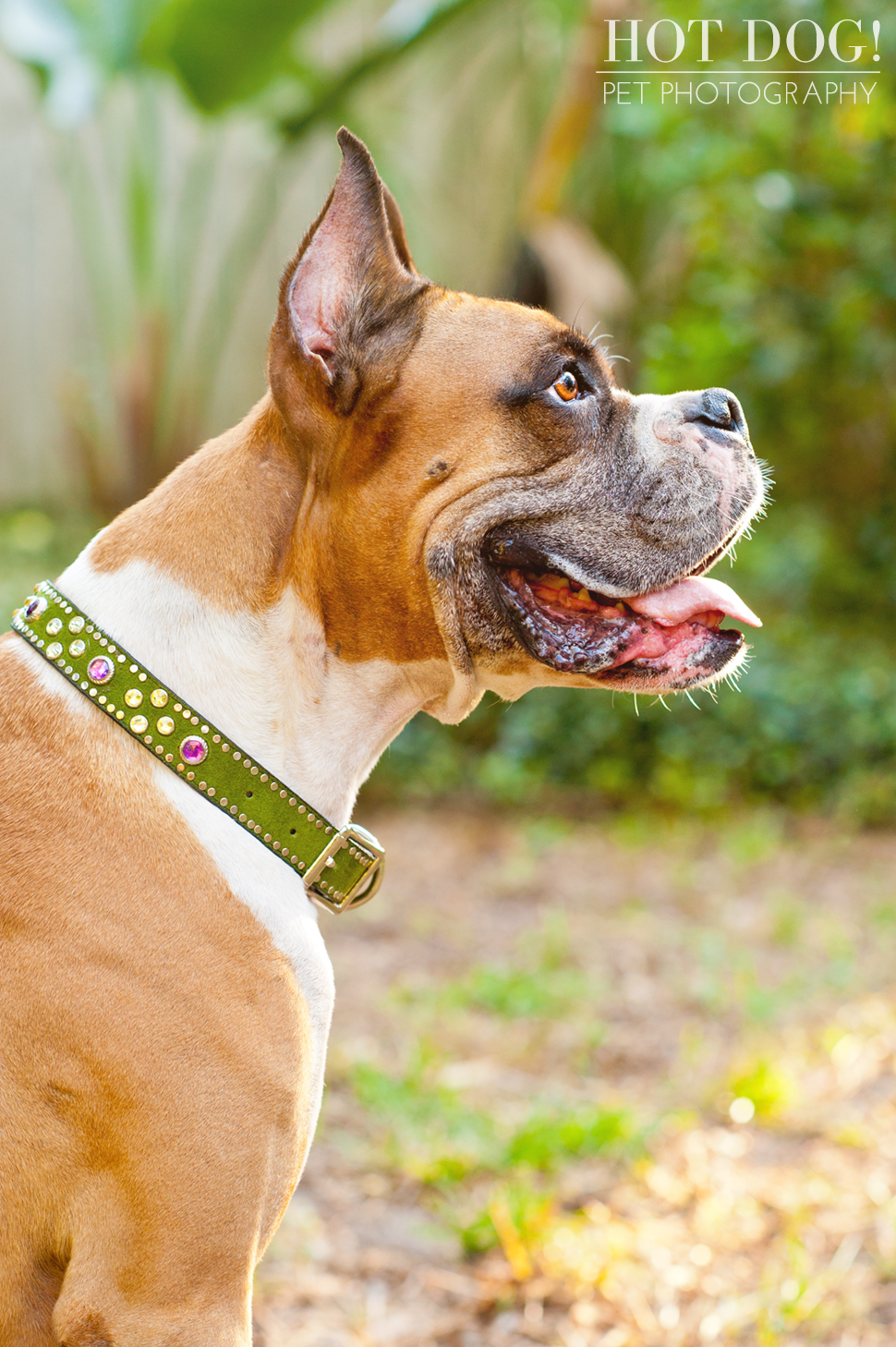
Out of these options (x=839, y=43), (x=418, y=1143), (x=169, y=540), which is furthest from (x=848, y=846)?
(x=169, y=540)

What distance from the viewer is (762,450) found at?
289 inches

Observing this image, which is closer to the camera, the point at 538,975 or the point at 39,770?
the point at 39,770

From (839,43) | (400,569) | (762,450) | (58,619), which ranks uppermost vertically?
(58,619)

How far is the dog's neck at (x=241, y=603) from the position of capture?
1847 mm

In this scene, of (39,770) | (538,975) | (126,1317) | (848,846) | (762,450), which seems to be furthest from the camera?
(762,450)

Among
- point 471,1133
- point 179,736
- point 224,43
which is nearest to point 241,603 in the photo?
point 179,736

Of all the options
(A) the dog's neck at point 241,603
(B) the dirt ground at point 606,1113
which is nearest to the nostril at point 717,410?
(A) the dog's neck at point 241,603

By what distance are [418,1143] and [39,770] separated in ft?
6.35

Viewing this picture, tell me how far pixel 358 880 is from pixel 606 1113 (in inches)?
67.6

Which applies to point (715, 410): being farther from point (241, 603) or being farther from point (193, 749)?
point (193, 749)

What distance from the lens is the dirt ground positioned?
2.73 meters

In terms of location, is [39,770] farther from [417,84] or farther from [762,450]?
[417,84]

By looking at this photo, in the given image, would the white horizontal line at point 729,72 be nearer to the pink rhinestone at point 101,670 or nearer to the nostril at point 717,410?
the nostril at point 717,410

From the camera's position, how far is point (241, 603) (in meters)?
1.87
